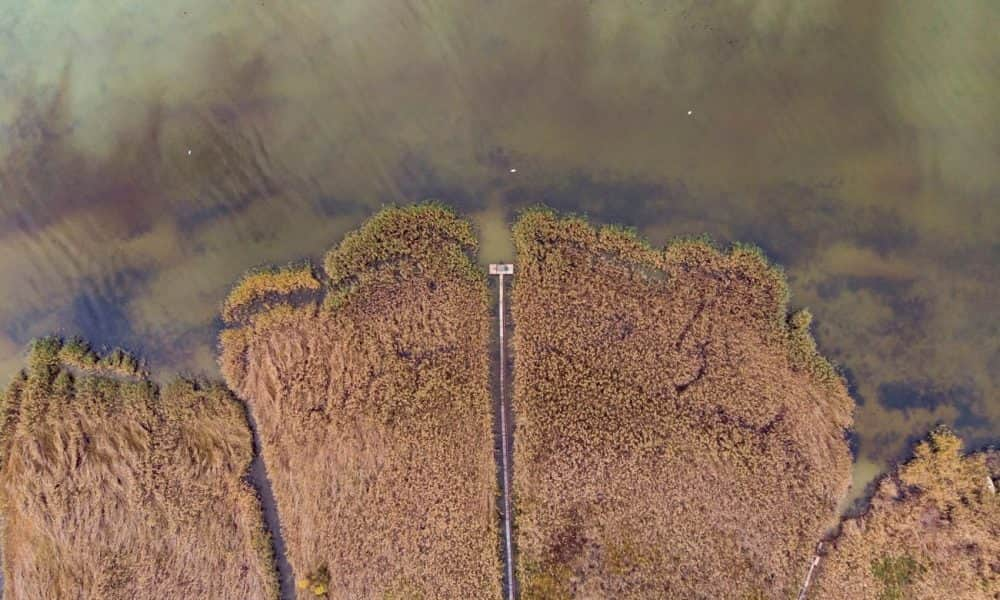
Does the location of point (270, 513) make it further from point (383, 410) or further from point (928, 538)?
point (928, 538)

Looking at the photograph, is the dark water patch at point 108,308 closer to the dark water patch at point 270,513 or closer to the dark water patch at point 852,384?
the dark water patch at point 270,513

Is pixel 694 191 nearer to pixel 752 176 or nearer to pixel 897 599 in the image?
pixel 752 176

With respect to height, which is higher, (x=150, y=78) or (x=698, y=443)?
(x=150, y=78)

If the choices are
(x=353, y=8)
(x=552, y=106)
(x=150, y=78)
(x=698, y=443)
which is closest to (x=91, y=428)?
(x=150, y=78)

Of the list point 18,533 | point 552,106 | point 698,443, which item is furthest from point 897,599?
point 18,533

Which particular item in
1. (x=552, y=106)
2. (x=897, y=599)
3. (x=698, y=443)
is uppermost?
(x=552, y=106)

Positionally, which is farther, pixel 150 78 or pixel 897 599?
pixel 150 78

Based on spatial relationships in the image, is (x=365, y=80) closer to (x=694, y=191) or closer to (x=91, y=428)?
(x=694, y=191)

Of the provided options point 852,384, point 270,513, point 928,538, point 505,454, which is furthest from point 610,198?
point 270,513
